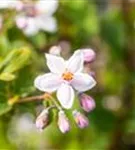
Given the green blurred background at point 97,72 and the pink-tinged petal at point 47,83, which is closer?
the pink-tinged petal at point 47,83

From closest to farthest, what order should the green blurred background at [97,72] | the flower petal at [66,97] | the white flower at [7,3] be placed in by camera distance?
the flower petal at [66,97] < the white flower at [7,3] < the green blurred background at [97,72]

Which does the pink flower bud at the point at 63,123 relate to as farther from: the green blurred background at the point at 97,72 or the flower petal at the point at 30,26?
the green blurred background at the point at 97,72

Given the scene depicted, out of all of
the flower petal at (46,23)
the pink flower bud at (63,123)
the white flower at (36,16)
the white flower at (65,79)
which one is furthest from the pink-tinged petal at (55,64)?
the flower petal at (46,23)

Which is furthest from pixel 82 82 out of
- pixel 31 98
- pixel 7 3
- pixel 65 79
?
pixel 7 3

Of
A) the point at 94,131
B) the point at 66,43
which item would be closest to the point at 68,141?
the point at 94,131

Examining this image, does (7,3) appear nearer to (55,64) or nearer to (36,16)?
(36,16)

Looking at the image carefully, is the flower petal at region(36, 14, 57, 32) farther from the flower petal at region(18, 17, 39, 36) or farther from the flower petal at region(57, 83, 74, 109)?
the flower petal at region(57, 83, 74, 109)

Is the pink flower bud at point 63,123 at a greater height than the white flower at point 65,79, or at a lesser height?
lesser

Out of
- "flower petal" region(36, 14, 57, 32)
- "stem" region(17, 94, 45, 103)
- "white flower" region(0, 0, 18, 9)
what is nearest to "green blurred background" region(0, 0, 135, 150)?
"flower petal" region(36, 14, 57, 32)

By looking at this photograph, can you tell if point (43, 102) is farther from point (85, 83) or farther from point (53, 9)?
point (53, 9)
